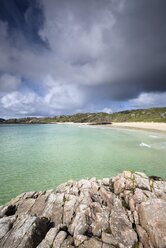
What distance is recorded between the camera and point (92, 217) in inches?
408

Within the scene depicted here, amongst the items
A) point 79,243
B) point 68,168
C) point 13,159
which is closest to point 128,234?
point 79,243

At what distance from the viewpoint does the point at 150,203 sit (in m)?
10.1

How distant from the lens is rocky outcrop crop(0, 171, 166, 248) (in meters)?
8.34

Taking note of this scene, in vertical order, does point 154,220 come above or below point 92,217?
above

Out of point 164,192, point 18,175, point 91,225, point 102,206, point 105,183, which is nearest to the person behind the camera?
point 91,225

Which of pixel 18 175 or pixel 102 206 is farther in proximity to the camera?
pixel 18 175

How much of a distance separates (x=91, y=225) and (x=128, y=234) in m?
2.05

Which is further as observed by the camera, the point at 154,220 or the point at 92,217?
the point at 92,217

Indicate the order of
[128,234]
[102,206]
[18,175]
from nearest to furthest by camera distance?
[128,234]
[102,206]
[18,175]

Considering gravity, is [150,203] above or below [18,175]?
above

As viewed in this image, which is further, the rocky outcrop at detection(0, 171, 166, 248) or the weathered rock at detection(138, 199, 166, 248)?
the rocky outcrop at detection(0, 171, 166, 248)

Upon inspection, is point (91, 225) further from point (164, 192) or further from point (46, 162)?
point (46, 162)

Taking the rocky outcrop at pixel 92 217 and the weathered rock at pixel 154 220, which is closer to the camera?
the weathered rock at pixel 154 220

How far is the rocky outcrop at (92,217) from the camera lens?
834 centimetres
